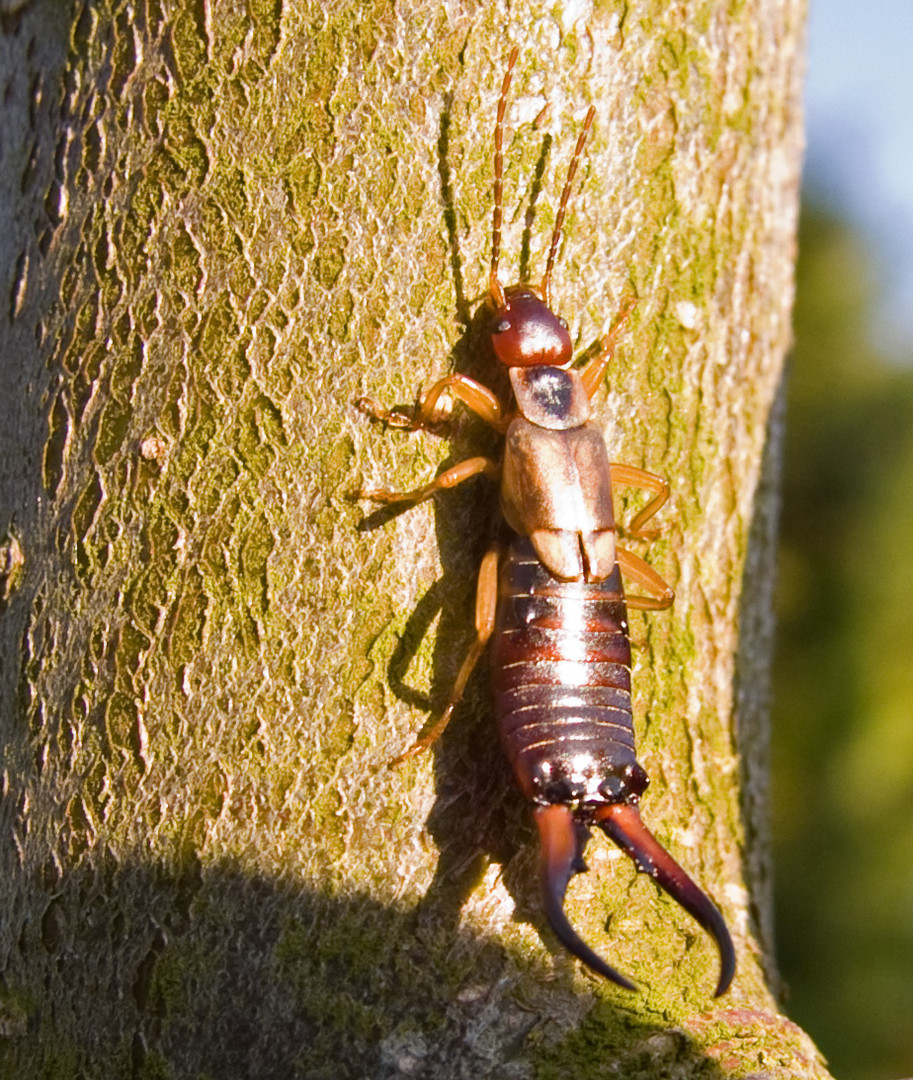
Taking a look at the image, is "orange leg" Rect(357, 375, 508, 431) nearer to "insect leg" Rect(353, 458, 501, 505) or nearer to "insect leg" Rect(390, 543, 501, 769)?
"insect leg" Rect(353, 458, 501, 505)

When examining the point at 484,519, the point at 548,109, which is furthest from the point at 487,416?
the point at 548,109

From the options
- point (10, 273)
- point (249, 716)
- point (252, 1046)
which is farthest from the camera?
point (10, 273)

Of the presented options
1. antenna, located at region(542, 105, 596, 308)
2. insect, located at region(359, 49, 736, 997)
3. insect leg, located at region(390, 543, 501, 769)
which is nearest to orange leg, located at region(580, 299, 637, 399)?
insect, located at region(359, 49, 736, 997)

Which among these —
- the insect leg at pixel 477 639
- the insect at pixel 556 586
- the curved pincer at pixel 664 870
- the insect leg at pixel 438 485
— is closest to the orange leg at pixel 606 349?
the insect at pixel 556 586

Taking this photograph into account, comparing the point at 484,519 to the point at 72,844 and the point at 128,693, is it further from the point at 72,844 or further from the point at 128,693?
the point at 72,844

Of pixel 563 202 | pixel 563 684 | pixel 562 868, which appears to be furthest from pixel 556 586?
pixel 563 202

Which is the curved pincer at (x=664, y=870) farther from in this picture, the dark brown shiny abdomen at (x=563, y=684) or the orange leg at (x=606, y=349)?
the orange leg at (x=606, y=349)

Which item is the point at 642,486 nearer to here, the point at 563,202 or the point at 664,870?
the point at 563,202
